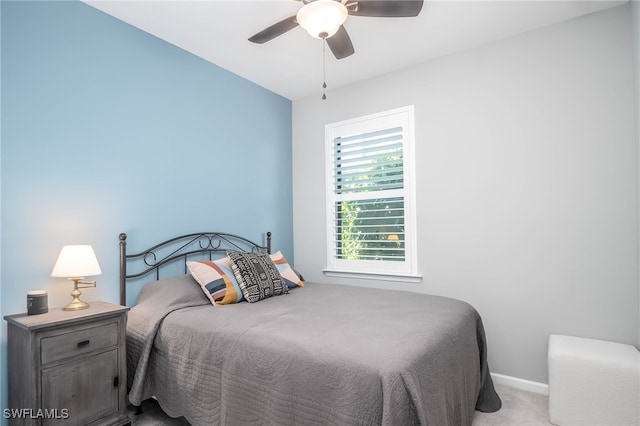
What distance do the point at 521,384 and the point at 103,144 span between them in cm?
357

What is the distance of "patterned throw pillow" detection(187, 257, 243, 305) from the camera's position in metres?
2.44

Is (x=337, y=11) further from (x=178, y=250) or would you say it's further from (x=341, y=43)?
(x=178, y=250)

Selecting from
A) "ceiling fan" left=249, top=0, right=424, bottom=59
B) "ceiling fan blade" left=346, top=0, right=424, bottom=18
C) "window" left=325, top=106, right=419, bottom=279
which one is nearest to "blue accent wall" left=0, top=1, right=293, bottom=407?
"window" left=325, top=106, right=419, bottom=279

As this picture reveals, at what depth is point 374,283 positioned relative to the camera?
3.47 m

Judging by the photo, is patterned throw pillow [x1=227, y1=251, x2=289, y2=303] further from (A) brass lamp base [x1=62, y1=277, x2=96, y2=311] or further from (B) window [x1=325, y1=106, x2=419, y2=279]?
(B) window [x1=325, y1=106, x2=419, y2=279]

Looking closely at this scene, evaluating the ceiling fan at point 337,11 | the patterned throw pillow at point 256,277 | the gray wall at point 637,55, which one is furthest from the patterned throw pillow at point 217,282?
the gray wall at point 637,55

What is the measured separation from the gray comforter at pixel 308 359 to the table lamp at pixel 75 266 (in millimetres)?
388

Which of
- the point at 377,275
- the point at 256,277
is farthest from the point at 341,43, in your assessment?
the point at 377,275

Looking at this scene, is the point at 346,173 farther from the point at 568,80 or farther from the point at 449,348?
the point at 449,348

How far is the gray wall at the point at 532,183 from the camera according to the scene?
238cm

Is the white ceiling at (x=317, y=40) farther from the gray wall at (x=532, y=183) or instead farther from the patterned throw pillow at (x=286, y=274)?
the patterned throw pillow at (x=286, y=274)

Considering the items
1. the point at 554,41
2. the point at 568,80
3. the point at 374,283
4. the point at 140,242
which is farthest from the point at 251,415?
the point at 554,41

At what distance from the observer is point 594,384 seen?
6.79 ft

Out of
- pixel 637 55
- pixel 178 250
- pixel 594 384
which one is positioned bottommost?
pixel 594 384
